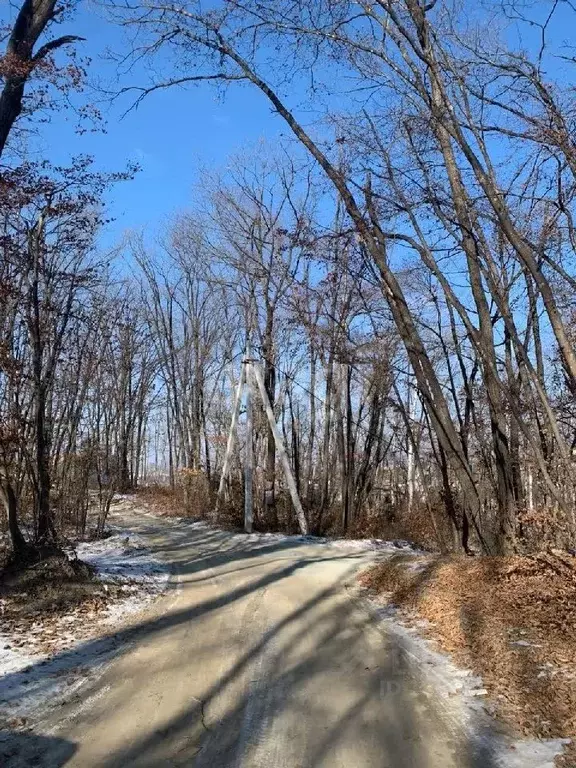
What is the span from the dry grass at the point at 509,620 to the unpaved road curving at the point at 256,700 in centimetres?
54

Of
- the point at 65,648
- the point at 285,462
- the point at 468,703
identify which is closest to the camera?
the point at 468,703

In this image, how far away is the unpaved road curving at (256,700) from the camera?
151 inches

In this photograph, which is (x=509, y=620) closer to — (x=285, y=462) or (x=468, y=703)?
(x=468, y=703)

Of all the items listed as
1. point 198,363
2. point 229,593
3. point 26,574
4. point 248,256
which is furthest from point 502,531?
point 198,363

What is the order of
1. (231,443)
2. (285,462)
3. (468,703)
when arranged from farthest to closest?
(231,443)
(285,462)
(468,703)

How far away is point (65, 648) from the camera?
6.18 m

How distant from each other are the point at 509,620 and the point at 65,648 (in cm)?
444

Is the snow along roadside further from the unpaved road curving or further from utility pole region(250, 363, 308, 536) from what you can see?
utility pole region(250, 363, 308, 536)

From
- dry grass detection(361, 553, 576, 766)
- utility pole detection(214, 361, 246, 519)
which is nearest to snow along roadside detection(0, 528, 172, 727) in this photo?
dry grass detection(361, 553, 576, 766)

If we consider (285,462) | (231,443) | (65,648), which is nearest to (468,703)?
(65,648)

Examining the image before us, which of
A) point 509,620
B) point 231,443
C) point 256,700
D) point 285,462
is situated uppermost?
point 231,443

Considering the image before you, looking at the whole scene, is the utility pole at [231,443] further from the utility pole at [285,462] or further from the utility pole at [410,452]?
the utility pole at [410,452]

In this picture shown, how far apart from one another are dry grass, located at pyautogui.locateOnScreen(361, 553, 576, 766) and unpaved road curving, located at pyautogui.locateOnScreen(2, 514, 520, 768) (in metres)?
0.54

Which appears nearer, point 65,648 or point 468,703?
point 468,703
